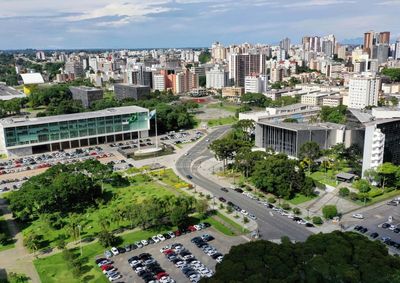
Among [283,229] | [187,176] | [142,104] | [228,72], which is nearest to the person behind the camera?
[283,229]

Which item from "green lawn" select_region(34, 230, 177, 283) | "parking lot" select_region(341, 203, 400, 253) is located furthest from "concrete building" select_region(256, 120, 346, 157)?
"green lawn" select_region(34, 230, 177, 283)

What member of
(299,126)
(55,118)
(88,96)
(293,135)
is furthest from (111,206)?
(88,96)

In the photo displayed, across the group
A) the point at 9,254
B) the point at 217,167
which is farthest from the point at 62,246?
the point at 217,167

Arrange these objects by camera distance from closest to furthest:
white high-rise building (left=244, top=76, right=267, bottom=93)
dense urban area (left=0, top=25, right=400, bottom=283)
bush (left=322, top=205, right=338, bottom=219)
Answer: dense urban area (left=0, top=25, right=400, bottom=283) < bush (left=322, top=205, right=338, bottom=219) < white high-rise building (left=244, top=76, right=267, bottom=93)

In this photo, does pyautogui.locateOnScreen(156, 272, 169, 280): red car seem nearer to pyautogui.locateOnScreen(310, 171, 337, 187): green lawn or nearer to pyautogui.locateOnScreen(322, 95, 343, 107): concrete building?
pyautogui.locateOnScreen(310, 171, 337, 187): green lawn

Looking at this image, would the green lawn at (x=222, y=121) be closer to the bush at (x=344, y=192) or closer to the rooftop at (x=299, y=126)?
the rooftop at (x=299, y=126)

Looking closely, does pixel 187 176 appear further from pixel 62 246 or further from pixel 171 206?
pixel 62 246

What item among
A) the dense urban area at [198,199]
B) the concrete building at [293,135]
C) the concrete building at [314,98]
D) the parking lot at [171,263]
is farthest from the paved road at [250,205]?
the concrete building at [314,98]
